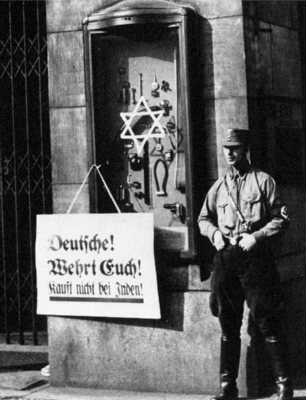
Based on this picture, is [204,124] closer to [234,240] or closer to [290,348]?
[234,240]

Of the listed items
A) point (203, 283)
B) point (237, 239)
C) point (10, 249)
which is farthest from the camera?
point (10, 249)

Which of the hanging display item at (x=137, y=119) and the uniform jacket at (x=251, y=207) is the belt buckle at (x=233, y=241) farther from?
the hanging display item at (x=137, y=119)

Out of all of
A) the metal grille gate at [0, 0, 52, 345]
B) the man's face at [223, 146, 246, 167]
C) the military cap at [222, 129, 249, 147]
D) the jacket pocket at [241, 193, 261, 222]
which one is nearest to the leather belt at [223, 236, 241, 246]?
the jacket pocket at [241, 193, 261, 222]

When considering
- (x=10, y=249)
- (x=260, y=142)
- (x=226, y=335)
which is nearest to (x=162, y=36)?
(x=260, y=142)

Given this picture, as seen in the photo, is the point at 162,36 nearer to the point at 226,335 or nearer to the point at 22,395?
the point at 226,335

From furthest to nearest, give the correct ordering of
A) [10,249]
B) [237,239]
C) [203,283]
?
[10,249], [203,283], [237,239]

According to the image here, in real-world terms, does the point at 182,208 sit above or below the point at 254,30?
below

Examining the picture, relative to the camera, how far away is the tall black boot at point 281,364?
6996mm

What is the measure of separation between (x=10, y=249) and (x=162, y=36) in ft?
10.8

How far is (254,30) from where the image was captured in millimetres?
7652

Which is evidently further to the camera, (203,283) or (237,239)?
(203,283)

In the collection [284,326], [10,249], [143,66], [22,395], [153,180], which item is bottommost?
[22,395]

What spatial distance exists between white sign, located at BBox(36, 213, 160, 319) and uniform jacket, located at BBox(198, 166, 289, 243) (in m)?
0.77

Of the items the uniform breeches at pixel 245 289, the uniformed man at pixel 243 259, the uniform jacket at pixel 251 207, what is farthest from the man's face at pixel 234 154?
the uniform breeches at pixel 245 289
